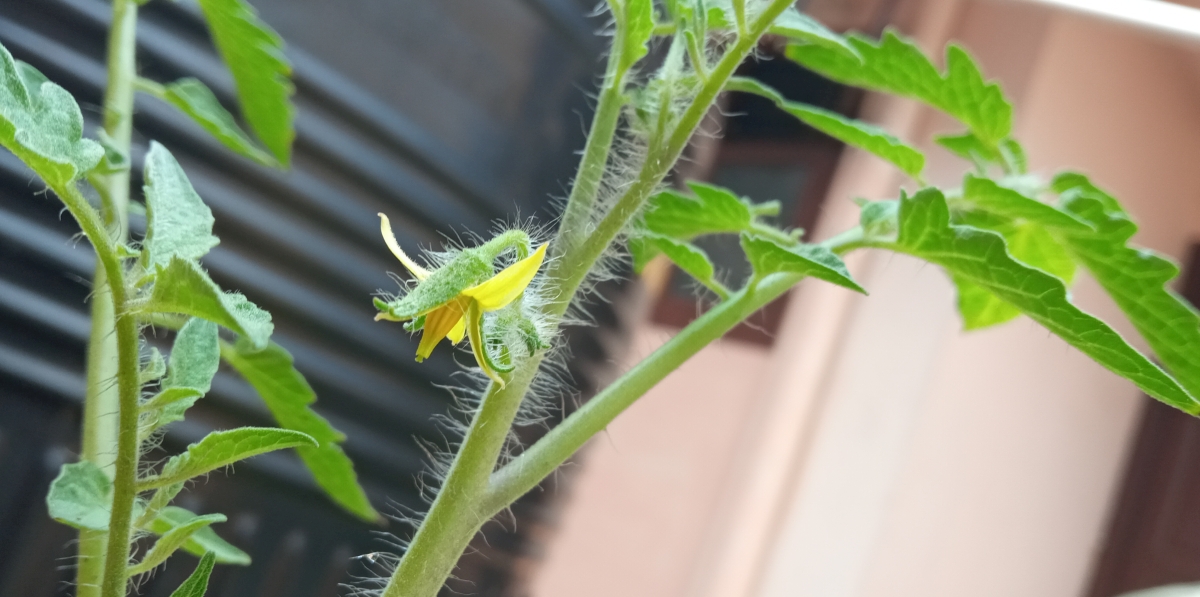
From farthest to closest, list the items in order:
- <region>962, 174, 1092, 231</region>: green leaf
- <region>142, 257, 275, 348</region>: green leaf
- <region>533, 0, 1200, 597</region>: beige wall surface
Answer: <region>533, 0, 1200, 597</region>: beige wall surface, <region>962, 174, 1092, 231</region>: green leaf, <region>142, 257, 275, 348</region>: green leaf

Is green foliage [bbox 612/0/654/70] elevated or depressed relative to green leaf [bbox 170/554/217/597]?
elevated

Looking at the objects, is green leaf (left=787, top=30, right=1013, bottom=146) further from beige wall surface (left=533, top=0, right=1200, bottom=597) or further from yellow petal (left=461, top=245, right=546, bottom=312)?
beige wall surface (left=533, top=0, right=1200, bottom=597)

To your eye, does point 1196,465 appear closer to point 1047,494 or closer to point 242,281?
point 1047,494

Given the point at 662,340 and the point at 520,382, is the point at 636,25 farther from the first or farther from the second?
the point at 662,340

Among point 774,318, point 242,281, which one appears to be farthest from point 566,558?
point 242,281

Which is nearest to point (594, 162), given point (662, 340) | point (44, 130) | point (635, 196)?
point (635, 196)

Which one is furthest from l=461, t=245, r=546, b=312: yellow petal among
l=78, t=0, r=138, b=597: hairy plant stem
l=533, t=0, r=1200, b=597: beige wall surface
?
l=533, t=0, r=1200, b=597: beige wall surface

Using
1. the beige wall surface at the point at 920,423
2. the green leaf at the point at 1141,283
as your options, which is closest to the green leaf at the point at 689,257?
the green leaf at the point at 1141,283

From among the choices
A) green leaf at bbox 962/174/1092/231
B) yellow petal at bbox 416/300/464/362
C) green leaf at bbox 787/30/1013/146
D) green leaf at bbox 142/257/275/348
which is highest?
green leaf at bbox 787/30/1013/146
